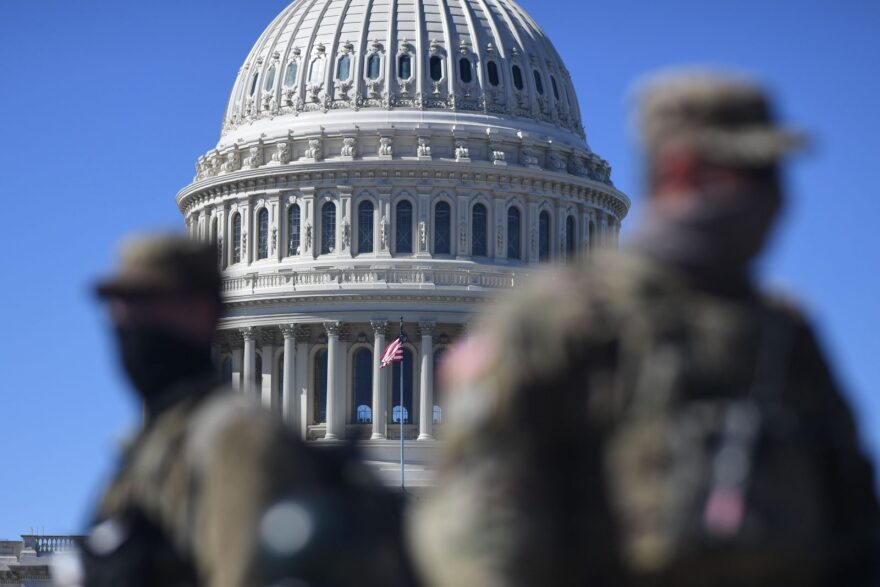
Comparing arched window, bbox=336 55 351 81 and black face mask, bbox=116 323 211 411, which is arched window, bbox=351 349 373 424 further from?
black face mask, bbox=116 323 211 411

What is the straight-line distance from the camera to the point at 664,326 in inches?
216

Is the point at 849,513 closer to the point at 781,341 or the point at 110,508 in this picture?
the point at 781,341

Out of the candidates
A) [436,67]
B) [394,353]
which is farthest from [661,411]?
[436,67]

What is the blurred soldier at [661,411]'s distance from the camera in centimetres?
535

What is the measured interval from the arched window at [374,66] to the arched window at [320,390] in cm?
1270

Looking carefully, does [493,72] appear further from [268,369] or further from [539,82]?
[268,369]

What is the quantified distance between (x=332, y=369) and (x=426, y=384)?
170 inches

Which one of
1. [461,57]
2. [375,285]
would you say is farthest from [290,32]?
[375,285]

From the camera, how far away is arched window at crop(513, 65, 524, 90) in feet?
337

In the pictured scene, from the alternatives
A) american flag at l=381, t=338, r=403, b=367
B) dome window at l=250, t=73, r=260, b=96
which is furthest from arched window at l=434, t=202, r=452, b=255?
american flag at l=381, t=338, r=403, b=367

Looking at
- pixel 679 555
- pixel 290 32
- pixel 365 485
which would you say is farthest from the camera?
pixel 290 32

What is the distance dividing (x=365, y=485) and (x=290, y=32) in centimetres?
10016

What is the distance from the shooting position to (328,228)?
9850 centimetres

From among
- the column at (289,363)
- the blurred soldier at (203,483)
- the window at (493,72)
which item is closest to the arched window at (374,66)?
the window at (493,72)
